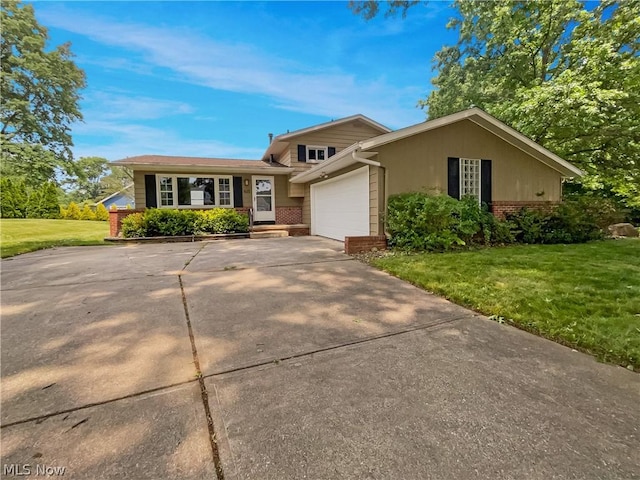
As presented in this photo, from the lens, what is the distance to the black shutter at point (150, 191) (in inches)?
469

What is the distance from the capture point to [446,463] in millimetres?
1437

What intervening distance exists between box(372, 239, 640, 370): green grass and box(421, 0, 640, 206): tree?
20.7 ft

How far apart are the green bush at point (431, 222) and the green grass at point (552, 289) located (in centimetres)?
49

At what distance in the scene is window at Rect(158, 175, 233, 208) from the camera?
40.5 feet

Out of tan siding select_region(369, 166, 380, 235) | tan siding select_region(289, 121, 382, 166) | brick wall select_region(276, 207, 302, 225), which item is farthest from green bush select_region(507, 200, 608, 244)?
brick wall select_region(276, 207, 302, 225)

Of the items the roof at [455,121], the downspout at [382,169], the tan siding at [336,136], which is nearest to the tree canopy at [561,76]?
the roof at [455,121]

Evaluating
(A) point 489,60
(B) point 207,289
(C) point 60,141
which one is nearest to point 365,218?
(B) point 207,289

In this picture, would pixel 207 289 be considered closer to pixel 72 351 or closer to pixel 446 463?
pixel 72 351

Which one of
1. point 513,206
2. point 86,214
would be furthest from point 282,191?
point 86,214

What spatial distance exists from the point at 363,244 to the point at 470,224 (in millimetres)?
2589

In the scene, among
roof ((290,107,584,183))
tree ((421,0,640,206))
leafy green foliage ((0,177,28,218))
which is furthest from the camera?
leafy green foliage ((0,177,28,218))

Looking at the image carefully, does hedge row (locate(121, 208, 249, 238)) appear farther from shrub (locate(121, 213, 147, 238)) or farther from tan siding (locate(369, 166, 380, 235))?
A: tan siding (locate(369, 166, 380, 235))

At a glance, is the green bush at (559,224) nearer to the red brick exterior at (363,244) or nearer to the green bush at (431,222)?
the green bush at (431,222)

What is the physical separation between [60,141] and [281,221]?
10437 millimetres
